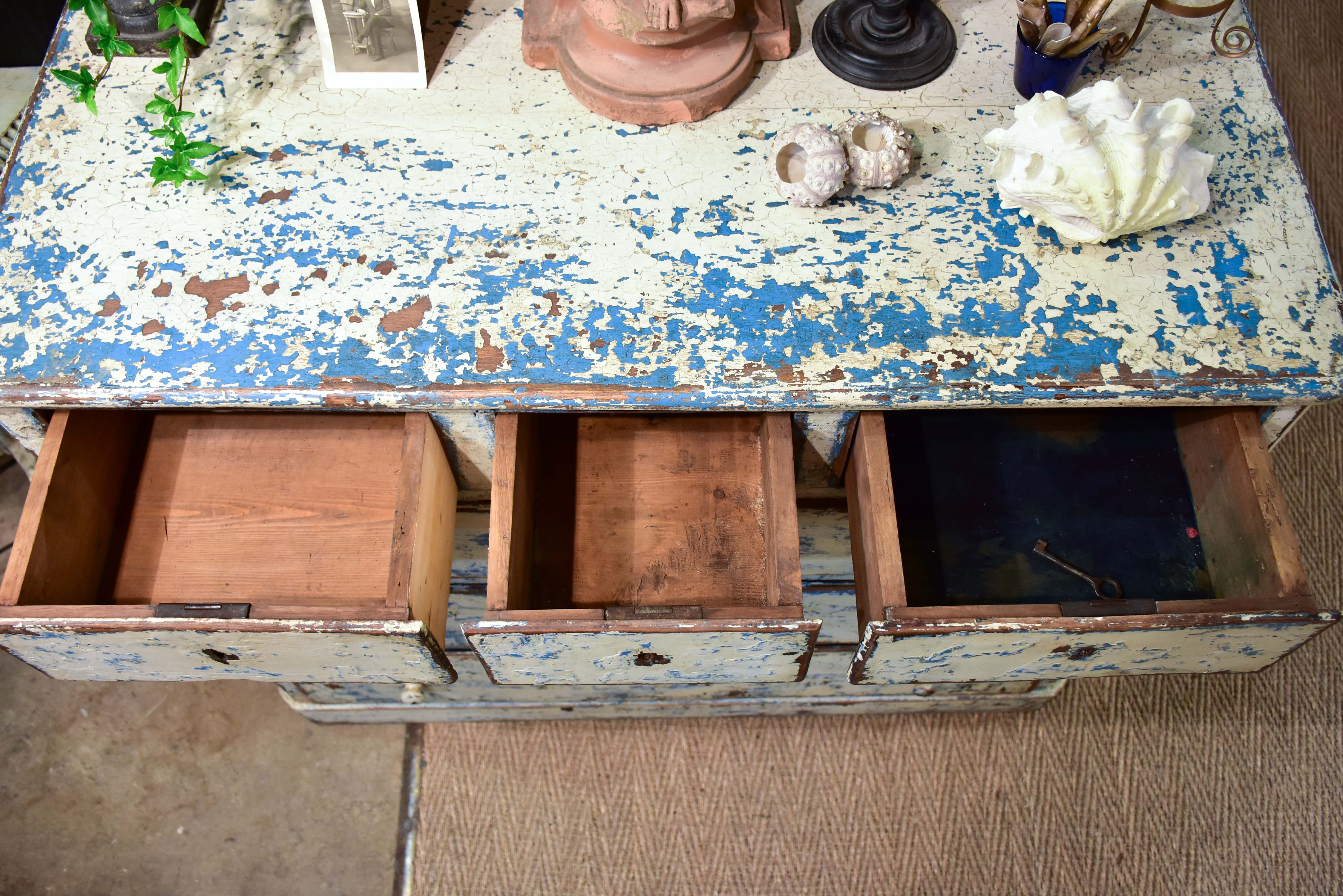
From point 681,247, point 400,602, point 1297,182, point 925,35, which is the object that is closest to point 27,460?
point 400,602

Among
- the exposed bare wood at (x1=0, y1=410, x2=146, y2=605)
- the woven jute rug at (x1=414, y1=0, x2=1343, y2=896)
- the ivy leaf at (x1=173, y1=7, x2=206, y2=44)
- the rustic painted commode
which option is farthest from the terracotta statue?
the woven jute rug at (x1=414, y1=0, x2=1343, y2=896)

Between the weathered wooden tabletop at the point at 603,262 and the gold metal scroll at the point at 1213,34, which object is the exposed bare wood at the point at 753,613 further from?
the gold metal scroll at the point at 1213,34

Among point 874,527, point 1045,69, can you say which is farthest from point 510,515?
point 1045,69

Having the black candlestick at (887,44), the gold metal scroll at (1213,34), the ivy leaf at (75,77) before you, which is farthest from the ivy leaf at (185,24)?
the gold metal scroll at (1213,34)

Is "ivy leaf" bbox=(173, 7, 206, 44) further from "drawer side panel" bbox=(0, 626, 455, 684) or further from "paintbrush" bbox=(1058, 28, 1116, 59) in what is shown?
"paintbrush" bbox=(1058, 28, 1116, 59)

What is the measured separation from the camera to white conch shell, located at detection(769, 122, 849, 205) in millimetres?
1128

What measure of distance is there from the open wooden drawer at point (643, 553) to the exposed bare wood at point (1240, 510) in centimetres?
53

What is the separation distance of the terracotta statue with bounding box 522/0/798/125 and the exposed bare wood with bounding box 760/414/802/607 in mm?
431

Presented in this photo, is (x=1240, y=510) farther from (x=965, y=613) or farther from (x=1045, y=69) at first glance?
(x=1045, y=69)

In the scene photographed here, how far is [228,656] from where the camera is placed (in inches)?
43.6

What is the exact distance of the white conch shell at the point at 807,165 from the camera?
1128 mm

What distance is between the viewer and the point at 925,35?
4.21 feet

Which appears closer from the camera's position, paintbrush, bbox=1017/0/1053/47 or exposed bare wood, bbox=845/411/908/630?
exposed bare wood, bbox=845/411/908/630

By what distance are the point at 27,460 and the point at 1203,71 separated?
6.71 feet
